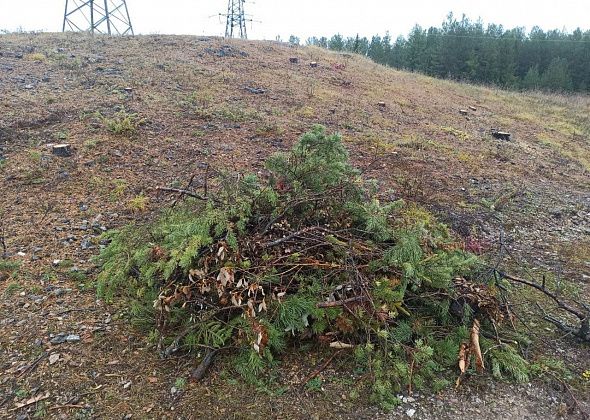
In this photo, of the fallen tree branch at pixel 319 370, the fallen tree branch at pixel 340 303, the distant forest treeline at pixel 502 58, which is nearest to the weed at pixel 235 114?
the fallen tree branch at pixel 340 303

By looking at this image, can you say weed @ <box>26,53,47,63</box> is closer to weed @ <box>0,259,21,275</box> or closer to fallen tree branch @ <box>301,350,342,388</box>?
weed @ <box>0,259,21,275</box>

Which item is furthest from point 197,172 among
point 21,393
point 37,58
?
point 37,58

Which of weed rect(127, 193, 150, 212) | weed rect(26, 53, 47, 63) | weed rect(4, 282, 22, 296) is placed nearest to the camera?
weed rect(4, 282, 22, 296)

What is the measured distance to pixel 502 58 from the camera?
3081 centimetres

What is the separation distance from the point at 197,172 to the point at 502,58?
3272cm

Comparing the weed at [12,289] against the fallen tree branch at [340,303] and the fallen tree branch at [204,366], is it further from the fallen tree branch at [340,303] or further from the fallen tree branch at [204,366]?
the fallen tree branch at [340,303]

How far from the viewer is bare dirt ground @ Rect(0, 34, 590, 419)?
2.25 meters

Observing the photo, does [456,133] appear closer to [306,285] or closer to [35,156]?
[306,285]

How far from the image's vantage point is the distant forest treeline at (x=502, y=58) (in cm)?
2884

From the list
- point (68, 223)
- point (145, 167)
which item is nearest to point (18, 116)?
point (145, 167)

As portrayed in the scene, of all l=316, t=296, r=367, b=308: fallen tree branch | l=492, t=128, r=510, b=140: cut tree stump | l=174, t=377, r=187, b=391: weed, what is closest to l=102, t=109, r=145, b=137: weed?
l=174, t=377, r=187, b=391: weed

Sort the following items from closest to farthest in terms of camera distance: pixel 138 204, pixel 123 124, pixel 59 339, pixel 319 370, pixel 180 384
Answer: pixel 180 384 → pixel 319 370 → pixel 59 339 → pixel 138 204 → pixel 123 124

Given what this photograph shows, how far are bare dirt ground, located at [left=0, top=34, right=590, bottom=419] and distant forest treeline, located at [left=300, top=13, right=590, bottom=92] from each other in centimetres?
1908

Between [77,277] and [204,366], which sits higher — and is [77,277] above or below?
above
